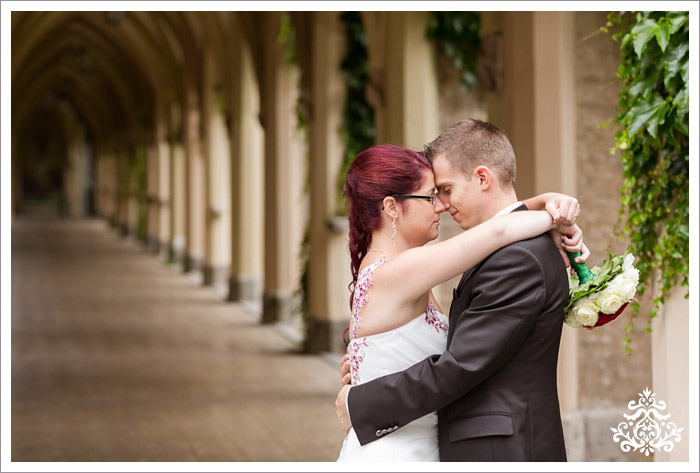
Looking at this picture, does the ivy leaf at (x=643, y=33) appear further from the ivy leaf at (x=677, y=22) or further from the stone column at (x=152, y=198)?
the stone column at (x=152, y=198)

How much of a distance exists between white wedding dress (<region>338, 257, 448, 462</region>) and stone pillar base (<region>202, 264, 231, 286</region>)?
1481cm

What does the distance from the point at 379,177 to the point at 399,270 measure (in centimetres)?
26

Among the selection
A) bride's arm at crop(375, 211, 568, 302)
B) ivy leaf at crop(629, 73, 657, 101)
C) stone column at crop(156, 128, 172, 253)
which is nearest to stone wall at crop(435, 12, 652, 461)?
ivy leaf at crop(629, 73, 657, 101)

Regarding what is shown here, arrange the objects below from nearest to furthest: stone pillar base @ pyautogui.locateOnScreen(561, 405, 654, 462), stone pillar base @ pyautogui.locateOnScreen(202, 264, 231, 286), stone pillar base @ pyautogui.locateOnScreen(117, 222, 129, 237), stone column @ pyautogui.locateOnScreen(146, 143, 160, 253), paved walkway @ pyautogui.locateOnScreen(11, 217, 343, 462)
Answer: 1. stone pillar base @ pyautogui.locateOnScreen(561, 405, 654, 462)
2. paved walkway @ pyautogui.locateOnScreen(11, 217, 343, 462)
3. stone pillar base @ pyautogui.locateOnScreen(202, 264, 231, 286)
4. stone column @ pyautogui.locateOnScreen(146, 143, 160, 253)
5. stone pillar base @ pyautogui.locateOnScreen(117, 222, 129, 237)

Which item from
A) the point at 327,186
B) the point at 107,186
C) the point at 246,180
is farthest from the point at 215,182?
the point at 107,186

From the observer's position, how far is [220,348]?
10641 mm

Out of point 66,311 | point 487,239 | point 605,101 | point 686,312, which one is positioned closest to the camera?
point 487,239

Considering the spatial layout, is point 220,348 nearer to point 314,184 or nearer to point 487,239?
point 314,184

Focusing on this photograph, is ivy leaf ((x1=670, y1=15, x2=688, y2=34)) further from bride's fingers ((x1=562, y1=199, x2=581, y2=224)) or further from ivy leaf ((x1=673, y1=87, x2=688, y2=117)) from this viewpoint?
bride's fingers ((x1=562, y1=199, x2=581, y2=224))

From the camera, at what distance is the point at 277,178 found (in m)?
12.4

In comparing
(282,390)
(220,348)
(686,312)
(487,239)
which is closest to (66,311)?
(220,348)

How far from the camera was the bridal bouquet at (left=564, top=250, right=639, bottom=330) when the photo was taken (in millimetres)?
2408

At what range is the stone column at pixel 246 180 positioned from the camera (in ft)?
48.4

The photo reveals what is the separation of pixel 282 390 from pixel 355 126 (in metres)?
3.13
